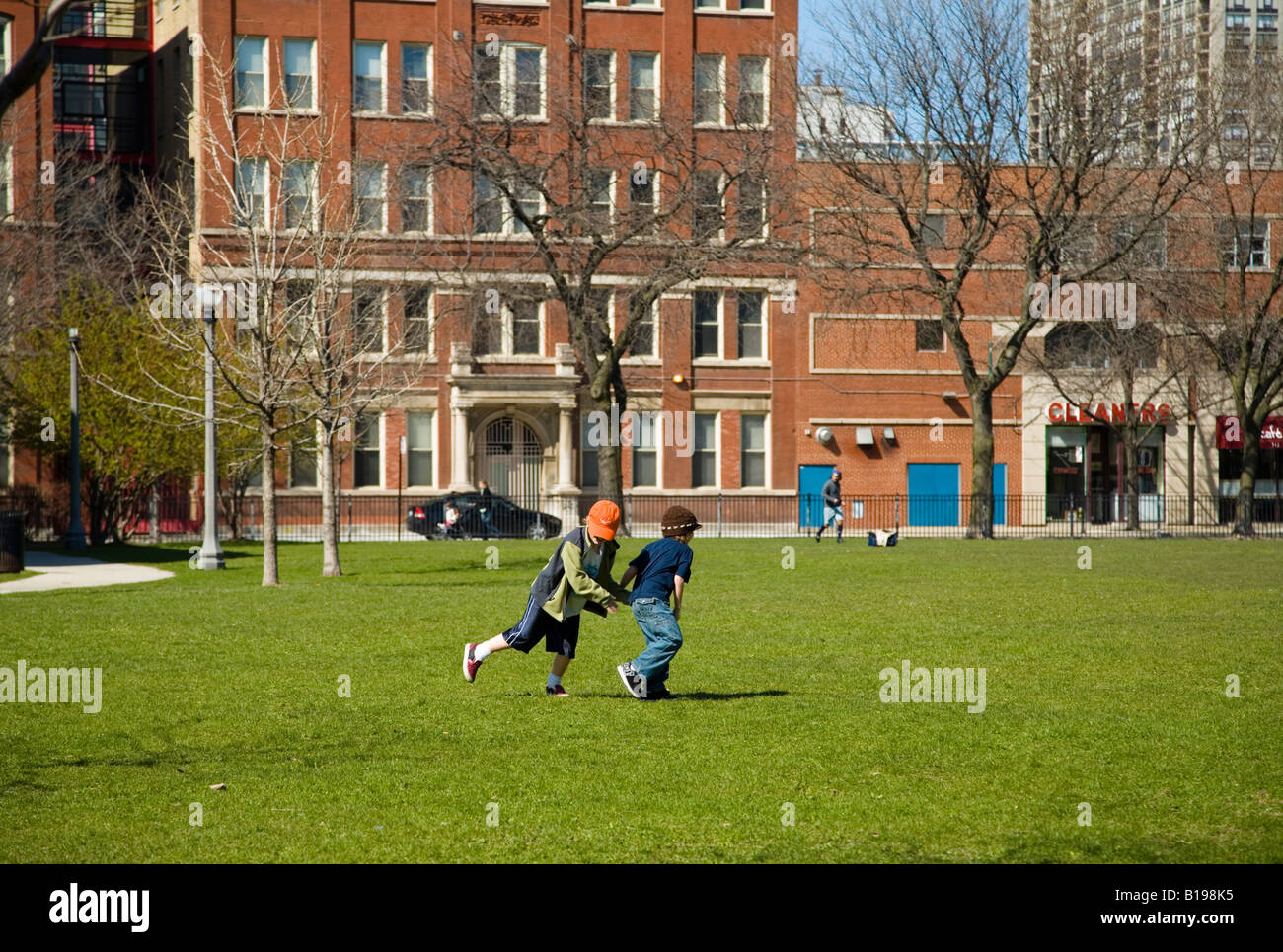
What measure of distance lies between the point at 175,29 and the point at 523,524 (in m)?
22.0

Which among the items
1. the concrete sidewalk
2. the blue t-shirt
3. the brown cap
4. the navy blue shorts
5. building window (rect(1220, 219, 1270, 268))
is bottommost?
the concrete sidewalk

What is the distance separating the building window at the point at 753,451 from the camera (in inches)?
2020

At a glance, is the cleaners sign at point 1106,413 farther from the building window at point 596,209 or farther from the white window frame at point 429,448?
the white window frame at point 429,448

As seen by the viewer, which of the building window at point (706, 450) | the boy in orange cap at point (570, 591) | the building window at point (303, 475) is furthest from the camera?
the building window at point (706, 450)

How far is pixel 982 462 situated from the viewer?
132 feet

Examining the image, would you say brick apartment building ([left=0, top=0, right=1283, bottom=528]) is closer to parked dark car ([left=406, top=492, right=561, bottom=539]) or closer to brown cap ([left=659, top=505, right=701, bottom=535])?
parked dark car ([left=406, top=492, right=561, bottom=539])

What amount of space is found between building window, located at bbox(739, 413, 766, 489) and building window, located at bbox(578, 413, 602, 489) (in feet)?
17.1

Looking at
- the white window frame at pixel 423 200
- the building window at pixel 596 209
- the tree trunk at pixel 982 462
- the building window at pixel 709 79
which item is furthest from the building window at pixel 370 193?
the tree trunk at pixel 982 462

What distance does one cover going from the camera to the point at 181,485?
41188mm

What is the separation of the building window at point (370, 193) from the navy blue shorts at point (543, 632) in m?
17.3

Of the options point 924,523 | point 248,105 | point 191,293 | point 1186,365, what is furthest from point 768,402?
point 191,293

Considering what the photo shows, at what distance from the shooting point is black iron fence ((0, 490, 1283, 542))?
41812 millimetres

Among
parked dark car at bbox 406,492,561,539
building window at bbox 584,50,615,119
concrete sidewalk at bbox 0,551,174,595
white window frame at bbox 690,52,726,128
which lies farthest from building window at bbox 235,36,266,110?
concrete sidewalk at bbox 0,551,174,595
